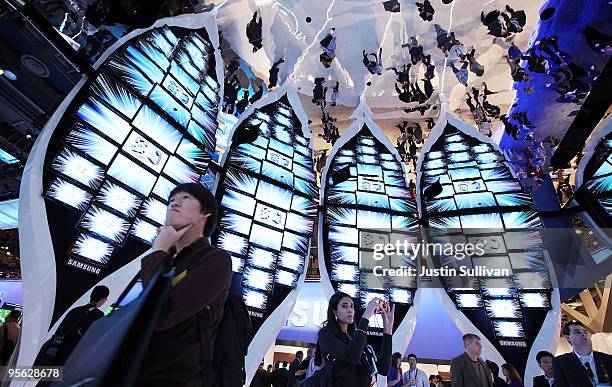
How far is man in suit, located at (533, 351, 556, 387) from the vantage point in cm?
440

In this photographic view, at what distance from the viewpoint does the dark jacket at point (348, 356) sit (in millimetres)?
1991

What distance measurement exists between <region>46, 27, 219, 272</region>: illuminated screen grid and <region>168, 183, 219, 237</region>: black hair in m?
2.92

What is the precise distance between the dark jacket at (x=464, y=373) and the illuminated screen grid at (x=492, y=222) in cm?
219

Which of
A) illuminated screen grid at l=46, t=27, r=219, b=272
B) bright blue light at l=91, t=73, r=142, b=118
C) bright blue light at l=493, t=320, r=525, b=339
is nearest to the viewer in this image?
illuminated screen grid at l=46, t=27, r=219, b=272

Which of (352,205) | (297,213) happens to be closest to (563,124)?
(352,205)

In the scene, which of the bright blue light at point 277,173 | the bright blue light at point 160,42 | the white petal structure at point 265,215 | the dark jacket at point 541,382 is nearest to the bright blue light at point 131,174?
the white petal structure at point 265,215

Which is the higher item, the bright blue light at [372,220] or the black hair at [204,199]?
the bright blue light at [372,220]

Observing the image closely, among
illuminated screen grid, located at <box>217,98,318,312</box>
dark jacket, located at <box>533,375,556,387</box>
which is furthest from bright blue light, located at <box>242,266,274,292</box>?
dark jacket, located at <box>533,375,556,387</box>

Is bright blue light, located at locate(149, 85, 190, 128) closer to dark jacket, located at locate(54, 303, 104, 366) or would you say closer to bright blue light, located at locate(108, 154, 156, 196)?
bright blue light, located at locate(108, 154, 156, 196)

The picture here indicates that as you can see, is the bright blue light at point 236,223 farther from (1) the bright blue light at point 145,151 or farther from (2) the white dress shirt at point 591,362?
(2) the white dress shirt at point 591,362

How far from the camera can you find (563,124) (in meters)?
7.57

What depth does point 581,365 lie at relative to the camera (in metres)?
2.90

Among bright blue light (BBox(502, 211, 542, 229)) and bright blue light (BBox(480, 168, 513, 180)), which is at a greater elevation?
bright blue light (BBox(480, 168, 513, 180))

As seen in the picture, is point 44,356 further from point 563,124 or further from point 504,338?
point 563,124
